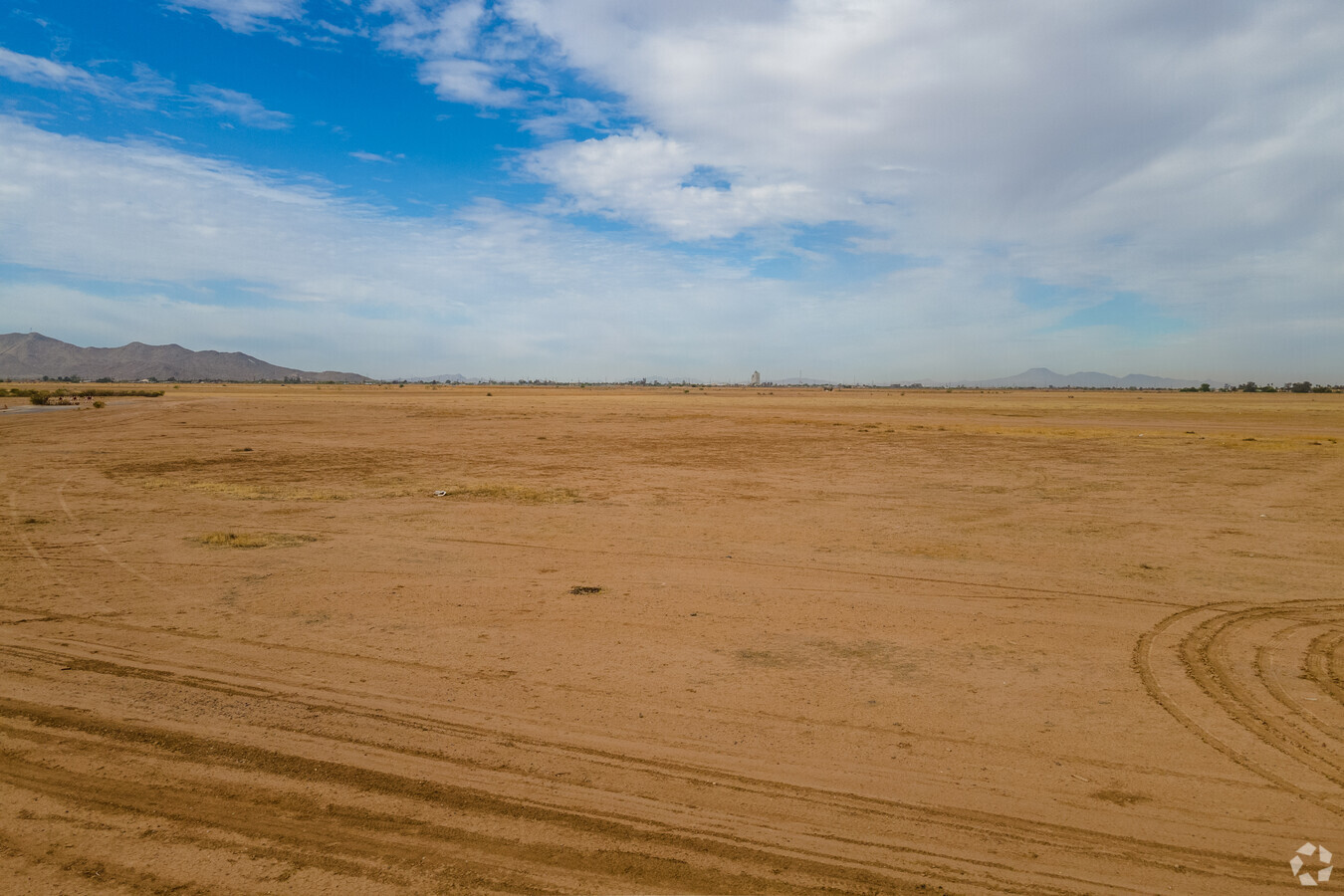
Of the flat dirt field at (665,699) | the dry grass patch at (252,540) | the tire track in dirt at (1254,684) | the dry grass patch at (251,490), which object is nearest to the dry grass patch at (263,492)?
the dry grass patch at (251,490)

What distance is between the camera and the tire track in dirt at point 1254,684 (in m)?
4.76

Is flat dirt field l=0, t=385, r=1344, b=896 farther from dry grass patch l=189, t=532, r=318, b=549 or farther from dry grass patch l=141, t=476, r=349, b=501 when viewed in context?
dry grass patch l=141, t=476, r=349, b=501

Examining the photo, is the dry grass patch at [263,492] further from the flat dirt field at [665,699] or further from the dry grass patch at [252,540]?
the dry grass patch at [252,540]

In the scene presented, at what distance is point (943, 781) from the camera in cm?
Result: 459

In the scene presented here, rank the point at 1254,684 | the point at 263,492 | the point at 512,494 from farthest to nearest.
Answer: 1. the point at 263,492
2. the point at 512,494
3. the point at 1254,684

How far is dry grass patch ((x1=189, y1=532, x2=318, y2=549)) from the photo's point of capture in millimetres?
10859

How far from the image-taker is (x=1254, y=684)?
6039 millimetres

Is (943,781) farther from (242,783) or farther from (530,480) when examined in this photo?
(530,480)

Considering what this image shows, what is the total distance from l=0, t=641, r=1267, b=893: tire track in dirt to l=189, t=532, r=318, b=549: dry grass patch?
6.52 metres

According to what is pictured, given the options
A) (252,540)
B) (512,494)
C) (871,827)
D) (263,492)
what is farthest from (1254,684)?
(263,492)

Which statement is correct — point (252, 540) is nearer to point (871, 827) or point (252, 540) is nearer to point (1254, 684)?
point (871, 827)

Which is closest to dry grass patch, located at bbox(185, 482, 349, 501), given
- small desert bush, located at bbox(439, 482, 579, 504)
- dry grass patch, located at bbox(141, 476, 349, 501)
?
dry grass patch, located at bbox(141, 476, 349, 501)

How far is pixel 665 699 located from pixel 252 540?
8.93 meters

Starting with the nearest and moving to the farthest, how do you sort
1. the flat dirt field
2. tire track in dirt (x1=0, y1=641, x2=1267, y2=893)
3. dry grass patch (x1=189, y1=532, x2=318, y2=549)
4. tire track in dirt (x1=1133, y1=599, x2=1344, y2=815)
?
tire track in dirt (x1=0, y1=641, x2=1267, y2=893), the flat dirt field, tire track in dirt (x1=1133, y1=599, x2=1344, y2=815), dry grass patch (x1=189, y1=532, x2=318, y2=549)
